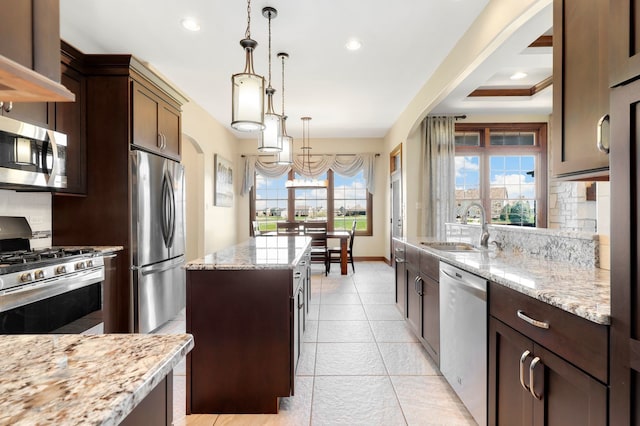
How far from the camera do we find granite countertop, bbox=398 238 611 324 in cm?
109

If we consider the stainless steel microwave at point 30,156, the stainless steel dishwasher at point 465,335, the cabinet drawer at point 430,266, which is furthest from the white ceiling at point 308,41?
the stainless steel dishwasher at point 465,335

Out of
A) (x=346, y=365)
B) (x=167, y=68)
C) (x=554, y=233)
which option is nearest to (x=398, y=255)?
(x=346, y=365)

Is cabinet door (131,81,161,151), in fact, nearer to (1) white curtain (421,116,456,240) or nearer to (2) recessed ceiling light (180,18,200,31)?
(2) recessed ceiling light (180,18,200,31)

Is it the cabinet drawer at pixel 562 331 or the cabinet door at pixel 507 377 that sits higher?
the cabinet drawer at pixel 562 331

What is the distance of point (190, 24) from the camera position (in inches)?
117

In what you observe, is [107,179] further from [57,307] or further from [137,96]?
[57,307]

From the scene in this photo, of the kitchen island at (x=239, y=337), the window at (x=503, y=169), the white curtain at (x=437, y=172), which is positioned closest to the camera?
the kitchen island at (x=239, y=337)

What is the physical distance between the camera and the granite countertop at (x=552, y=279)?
3.57 ft

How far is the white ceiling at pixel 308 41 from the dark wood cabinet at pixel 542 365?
2164mm

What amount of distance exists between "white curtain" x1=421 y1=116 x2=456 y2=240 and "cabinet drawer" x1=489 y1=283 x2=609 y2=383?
4.19 m

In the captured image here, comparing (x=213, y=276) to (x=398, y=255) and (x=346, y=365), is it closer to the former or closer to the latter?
(x=346, y=365)

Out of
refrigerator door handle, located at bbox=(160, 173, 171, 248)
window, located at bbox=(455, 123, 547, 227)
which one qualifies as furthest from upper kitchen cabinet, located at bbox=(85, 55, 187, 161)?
window, located at bbox=(455, 123, 547, 227)

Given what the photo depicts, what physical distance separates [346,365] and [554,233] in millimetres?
1681

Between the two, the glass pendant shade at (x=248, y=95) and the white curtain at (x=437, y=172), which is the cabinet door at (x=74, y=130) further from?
the white curtain at (x=437, y=172)
